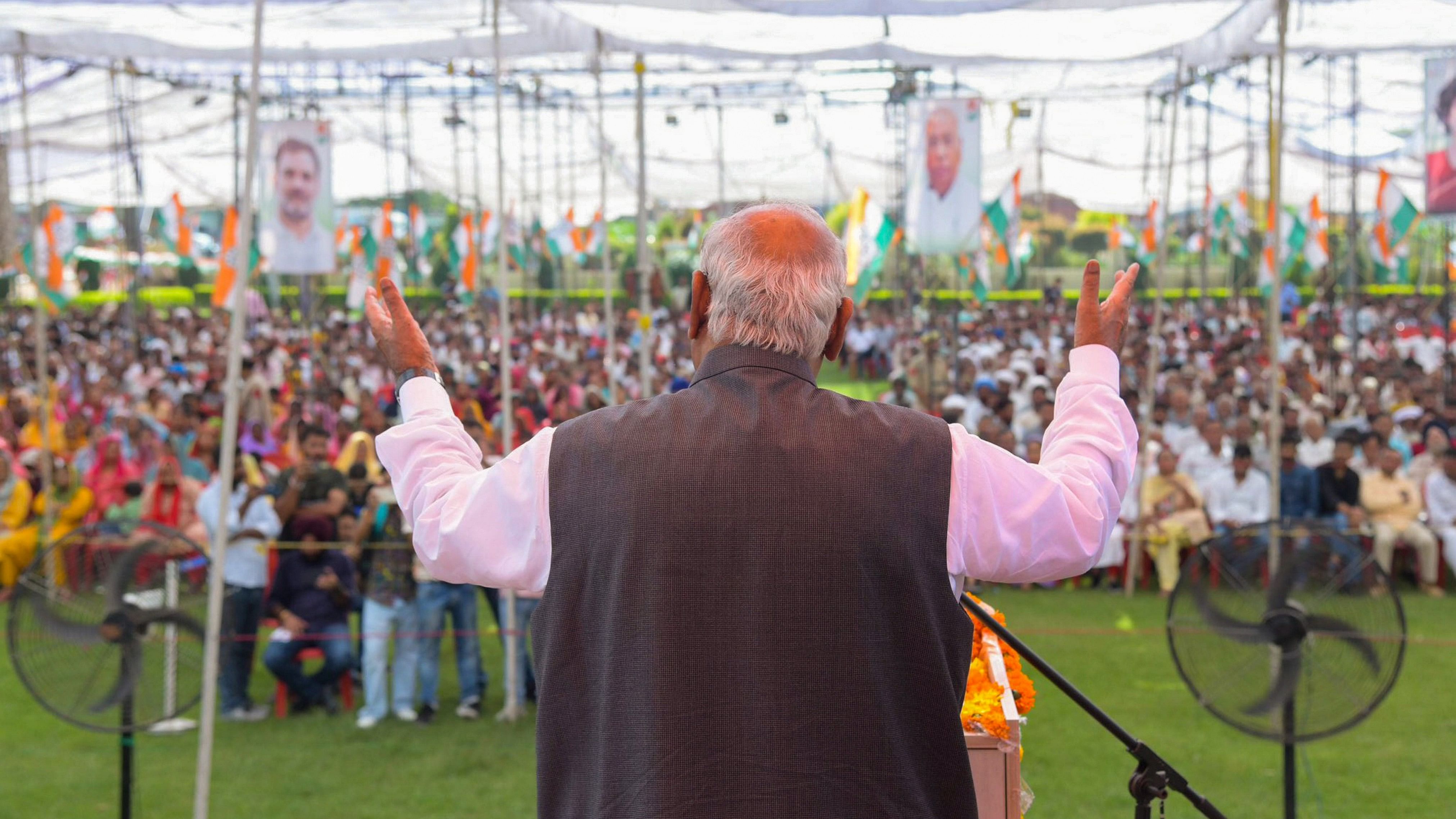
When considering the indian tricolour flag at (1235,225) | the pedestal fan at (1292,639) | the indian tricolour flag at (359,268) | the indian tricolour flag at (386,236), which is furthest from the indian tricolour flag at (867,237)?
the pedestal fan at (1292,639)

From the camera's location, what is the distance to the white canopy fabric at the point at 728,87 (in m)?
9.01

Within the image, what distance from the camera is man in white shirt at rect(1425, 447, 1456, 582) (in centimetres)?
1142

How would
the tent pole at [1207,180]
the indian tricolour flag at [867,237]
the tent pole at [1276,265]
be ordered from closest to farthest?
the tent pole at [1276,265]
the indian tricolour flag at [867,237]
the tent pole at [1207,180]

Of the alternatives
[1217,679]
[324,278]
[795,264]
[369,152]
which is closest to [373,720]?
[1217,679]

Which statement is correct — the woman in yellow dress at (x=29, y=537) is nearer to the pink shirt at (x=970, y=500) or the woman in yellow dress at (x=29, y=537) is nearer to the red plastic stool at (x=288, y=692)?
the red plastic stool at (x=288, y=692)

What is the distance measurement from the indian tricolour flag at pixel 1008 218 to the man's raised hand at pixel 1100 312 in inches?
558

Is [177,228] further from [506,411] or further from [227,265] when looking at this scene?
[506,411]

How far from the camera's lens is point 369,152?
26.2m

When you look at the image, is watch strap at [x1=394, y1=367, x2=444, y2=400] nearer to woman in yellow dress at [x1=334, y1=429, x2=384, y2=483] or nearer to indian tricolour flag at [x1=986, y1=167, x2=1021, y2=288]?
woman in yellow dress at [x1=334, y1=429, x2=384, y2=483]

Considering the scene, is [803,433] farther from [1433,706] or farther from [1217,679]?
[1433,706]

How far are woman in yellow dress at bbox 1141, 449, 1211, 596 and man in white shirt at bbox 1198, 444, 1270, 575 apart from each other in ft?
0.50

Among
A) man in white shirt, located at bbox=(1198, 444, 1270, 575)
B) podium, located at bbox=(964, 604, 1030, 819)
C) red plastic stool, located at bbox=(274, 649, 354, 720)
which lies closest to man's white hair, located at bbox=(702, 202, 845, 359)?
podium, located at bbox=(964, 604, 1030, 819)

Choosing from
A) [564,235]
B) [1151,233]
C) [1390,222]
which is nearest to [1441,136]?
[1390,222]

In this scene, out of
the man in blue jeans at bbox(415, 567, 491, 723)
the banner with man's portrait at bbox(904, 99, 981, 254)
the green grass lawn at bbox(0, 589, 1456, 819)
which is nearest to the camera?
the green grass lawn at bbox(0, 589, 1456, 819)
